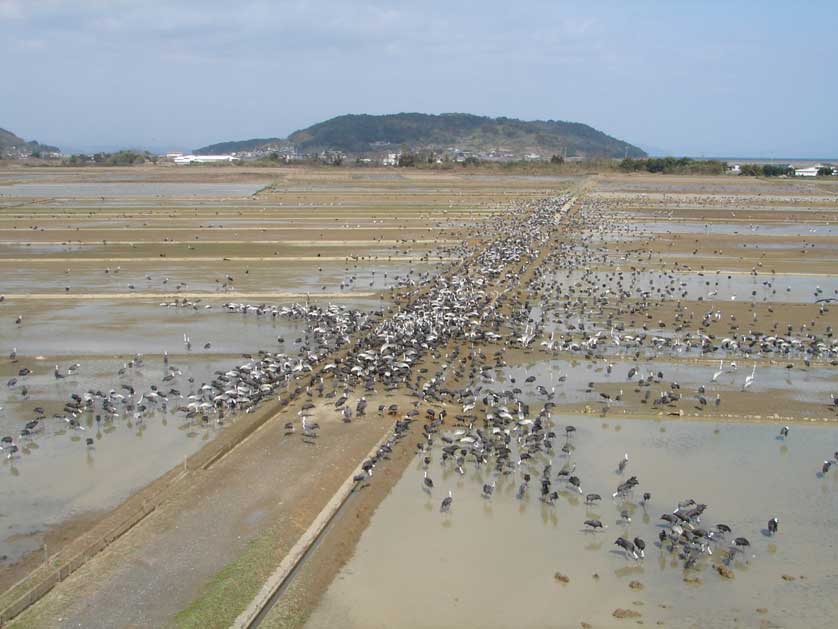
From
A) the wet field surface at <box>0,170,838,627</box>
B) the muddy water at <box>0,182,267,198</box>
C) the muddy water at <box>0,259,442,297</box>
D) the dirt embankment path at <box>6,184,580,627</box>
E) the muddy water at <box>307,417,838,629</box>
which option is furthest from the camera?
the muddy water at <box>0,182,267,198</box>

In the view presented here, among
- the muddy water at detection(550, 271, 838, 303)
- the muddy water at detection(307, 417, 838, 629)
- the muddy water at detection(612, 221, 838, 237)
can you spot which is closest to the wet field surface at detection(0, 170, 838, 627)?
the muddy water at detection(307, 417, 838, 629)

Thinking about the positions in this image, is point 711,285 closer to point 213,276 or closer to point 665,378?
point 665,378

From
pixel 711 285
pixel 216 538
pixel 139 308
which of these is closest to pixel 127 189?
pixel 139 308

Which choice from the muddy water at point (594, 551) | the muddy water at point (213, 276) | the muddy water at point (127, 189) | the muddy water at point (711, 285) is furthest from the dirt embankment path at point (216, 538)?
the muddy water at point (127, 189)

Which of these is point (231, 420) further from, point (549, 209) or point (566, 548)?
point (549, 209)

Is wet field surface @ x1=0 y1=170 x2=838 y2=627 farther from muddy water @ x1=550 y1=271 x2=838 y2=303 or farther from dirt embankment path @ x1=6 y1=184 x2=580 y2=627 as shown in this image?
muddy water @ x1=550 y1=271 x2=838 y2=303

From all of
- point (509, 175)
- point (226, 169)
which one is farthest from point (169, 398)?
point (226, 169)

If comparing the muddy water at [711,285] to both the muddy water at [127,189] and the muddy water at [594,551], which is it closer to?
the muddy water at [594,551]

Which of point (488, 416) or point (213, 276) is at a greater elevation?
point (213, 276)
